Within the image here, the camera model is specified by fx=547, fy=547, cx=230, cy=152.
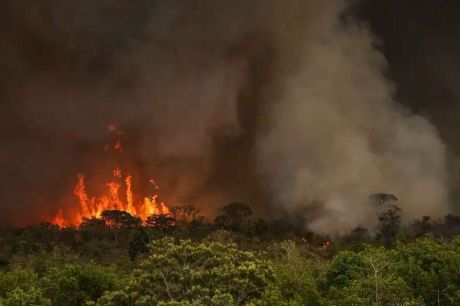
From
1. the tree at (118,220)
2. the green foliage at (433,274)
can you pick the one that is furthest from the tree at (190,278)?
the tree at (118,220)


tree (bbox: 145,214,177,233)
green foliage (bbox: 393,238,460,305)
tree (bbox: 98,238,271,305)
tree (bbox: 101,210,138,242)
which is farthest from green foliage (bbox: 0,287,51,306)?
tree (bbox: 101,210,138,242)

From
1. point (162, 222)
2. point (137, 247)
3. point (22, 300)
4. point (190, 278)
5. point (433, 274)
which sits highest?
point (162, 222)

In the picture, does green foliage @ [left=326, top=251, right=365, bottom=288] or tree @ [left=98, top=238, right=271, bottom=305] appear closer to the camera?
tree @ [left=98, top=238, right=271, bottom=305]

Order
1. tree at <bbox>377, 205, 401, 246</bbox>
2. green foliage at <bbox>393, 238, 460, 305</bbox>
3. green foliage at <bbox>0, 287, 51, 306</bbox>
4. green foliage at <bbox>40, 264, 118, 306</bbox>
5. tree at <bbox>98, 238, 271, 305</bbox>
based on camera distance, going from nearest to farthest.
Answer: tree at <bbox>98, 238, 271, 305</bbox>, green foliage at <bbox>0, 287, 51, 306</bbox>, green foliage at <bbox>40, 264, 118, 306</bbox>, green foliage at <bbox>393, 238, 460, 305</bbox>, tree at <bbox>377, 205, 401, 246</bbox>

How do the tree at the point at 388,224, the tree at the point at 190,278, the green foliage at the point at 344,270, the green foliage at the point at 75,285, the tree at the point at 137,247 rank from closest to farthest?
1. the tree at the point at 190,278
2. the green foliage at the point at 75,285
3. the green foliage at the point at 344,270
4. the tree at the point at 137,247
5. the tree at the point at 388,224

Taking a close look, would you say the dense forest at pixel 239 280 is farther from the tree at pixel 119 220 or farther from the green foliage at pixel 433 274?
the tree at pixel 119 220

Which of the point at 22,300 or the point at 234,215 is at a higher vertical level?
the point at 234,215

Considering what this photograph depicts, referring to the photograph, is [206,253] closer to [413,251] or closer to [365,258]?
[365,258]

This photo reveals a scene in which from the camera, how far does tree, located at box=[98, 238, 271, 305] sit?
48375mm

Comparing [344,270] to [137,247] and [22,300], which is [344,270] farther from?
[137,247]

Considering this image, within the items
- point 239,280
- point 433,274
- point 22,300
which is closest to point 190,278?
point 239,280

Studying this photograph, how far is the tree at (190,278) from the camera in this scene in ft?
159

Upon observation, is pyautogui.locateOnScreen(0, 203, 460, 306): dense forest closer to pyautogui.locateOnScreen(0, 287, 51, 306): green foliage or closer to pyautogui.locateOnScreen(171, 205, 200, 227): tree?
pyautogui.locateOnScreen(0, 287, 51, 306): green foliage

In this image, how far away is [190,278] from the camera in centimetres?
4906
